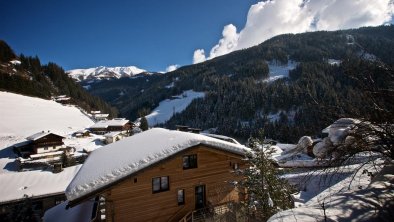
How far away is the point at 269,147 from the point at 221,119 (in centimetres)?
15934

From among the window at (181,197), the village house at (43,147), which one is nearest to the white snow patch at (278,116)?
the village house at (43,147)

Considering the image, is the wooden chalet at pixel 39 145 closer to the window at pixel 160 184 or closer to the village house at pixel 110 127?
the village house at pixel 110 127

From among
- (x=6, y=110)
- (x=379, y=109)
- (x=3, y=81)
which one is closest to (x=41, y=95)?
(x=3, y=81)

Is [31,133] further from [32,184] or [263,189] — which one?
[263,189]

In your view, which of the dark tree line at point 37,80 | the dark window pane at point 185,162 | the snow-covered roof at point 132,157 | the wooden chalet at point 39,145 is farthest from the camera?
the dark tree line at point 37,80

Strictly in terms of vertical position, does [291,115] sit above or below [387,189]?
above

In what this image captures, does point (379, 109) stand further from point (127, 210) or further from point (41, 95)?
point (41, 95)

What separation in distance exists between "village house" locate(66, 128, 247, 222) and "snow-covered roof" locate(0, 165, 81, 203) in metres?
11.0

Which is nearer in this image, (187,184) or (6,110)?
(187,184)

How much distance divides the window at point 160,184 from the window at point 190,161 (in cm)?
162

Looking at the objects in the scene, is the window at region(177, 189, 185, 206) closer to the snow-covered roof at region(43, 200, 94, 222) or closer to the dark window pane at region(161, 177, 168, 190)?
the dark window pane at region(161, 177, 168, 190)

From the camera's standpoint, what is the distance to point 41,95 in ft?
367

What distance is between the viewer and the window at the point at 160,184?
56.9 ft

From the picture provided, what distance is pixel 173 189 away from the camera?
58.4ft
